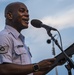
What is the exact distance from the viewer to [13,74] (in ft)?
13.8

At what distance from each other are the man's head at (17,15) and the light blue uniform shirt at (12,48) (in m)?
0.09

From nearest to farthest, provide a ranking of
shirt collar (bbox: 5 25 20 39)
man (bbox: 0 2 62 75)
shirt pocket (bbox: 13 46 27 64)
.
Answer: man (bbox: 0 2 62 75)
shirt pocket (bbox: 13 46 27 64)
shirt collar (bbox: 5 25 20 39)

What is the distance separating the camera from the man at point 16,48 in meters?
4.18

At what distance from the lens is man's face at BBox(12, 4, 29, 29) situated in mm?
4661

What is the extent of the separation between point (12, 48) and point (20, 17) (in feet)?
1.76

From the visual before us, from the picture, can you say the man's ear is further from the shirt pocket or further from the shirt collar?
the shirt pocket

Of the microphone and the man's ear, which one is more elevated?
the man's ear

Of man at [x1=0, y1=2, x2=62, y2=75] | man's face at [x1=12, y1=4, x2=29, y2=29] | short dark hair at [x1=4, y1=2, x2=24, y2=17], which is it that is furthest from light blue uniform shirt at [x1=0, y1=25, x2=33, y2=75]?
short dark hair at [x1=4, y1=2, x2=24, y2=17]

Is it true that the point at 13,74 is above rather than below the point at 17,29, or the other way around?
below

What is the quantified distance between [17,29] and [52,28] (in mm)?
541

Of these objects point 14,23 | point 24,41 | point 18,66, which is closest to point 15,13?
point 14,23

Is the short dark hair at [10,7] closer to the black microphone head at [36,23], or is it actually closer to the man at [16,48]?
the man at [16,48]

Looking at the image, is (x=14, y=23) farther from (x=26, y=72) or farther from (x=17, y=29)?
(x=26, y=72)

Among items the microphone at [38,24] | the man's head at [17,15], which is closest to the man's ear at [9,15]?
the man's head at [17,15]
